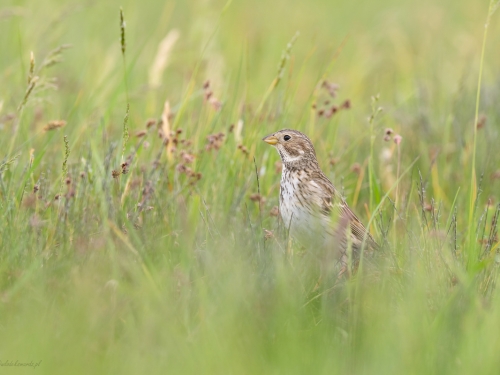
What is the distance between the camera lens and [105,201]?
4086 millimetres

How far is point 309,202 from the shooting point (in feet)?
16.5

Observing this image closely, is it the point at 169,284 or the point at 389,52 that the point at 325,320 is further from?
the point at 389,52

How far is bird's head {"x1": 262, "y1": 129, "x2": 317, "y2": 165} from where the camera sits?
208 inches

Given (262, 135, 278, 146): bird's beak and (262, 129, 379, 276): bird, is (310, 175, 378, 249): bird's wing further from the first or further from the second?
(262, 135, 278, 146): bird's beak

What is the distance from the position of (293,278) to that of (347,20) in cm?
1101

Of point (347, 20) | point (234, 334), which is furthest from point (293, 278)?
point (347, 20)

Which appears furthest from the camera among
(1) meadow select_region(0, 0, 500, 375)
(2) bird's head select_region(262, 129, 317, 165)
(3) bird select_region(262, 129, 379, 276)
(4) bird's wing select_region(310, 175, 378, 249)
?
(2) bird's head select_region(262, 129, 317, 165)

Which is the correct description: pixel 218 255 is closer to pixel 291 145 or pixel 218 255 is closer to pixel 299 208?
pixel 299 208

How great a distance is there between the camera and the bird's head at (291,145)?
17.3 ft

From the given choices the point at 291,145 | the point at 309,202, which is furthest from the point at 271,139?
the point at 309,202

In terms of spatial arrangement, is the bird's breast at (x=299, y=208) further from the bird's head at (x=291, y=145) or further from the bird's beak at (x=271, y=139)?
the bird's beak at (x=271, y=139)

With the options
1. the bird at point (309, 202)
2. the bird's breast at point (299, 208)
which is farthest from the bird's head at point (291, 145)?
the bird's breast at point (299, 208)

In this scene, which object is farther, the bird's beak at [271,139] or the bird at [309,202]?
the bird's beak at [271,139]

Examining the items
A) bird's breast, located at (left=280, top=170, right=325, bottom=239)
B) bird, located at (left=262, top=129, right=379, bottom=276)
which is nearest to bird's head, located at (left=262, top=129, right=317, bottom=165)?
bird, located at (left=262, top=129, right=379, bottom=276)
